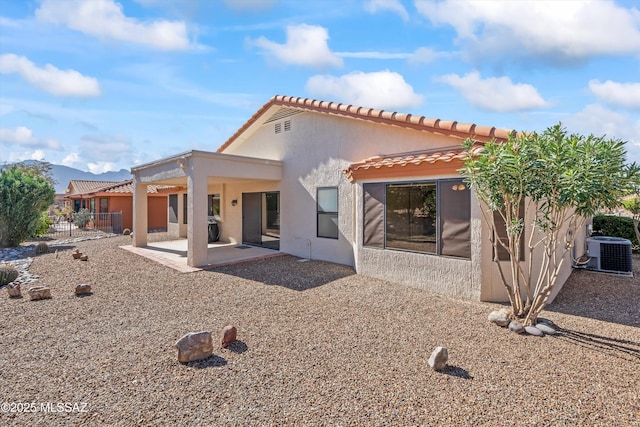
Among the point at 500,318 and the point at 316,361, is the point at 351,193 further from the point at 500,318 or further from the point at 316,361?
the point at 316,361

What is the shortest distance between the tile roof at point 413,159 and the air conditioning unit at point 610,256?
6.33m

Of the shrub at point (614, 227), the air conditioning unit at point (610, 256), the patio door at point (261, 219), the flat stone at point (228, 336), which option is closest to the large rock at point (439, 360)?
the flat stone at point (228, 336)

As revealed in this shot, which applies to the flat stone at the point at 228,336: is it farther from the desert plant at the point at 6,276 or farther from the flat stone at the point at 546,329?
the desert plant at the point at 6,276

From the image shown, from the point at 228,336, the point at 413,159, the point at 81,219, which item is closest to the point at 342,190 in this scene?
the point at 413,159

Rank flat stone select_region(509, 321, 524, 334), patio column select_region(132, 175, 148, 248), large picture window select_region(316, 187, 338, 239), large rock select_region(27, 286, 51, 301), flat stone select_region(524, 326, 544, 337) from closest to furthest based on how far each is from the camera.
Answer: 1. flat stone select_region(524, 326, 544, 337)
2. flat stone select_region(509, 321, 524, 334)
3. large rock select_region(27, 286, 51, 301)
4. large picture window select_region(316, 187, 338, 239)
5. patio column select_region(132, 175, 148, 248)

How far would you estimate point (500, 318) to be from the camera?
582 centimetres

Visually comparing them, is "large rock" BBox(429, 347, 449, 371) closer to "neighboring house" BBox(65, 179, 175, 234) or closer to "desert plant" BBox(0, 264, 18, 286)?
"desert plant" BBox(0, 264, 18, 286)

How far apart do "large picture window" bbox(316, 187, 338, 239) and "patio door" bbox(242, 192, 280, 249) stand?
8.46 ft

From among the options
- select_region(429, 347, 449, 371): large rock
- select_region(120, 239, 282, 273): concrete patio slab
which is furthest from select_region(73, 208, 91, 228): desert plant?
select_region(429, 347, 449, 371): large rock

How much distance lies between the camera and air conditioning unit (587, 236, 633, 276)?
10016 millimetres

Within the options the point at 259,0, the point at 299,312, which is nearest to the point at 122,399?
the point at 299,312

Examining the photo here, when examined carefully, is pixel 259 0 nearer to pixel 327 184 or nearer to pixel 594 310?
pixel 327 184

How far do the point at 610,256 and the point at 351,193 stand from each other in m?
8.48

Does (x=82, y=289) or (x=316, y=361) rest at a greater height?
(x=82, y=289)
